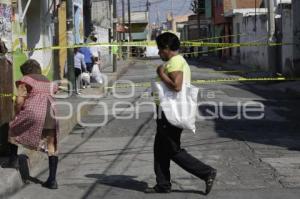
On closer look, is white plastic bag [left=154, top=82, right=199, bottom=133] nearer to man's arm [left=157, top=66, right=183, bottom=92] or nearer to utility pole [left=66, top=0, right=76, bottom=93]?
man's arm [left=157, top=66, right=183, bottom=92]

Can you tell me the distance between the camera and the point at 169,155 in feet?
22.6

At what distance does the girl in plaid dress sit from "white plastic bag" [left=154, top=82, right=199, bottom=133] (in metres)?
1.34

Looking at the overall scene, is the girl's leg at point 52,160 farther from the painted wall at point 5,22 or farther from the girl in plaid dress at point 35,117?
the painted wall at point 5,22

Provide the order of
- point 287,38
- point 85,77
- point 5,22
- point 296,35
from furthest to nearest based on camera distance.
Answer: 1. point 287,38
2. point 296,35
3. point 85,77
4. point 5,22

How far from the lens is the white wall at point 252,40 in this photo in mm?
30984

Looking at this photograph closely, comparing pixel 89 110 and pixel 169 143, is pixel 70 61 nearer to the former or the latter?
pixel 89 110

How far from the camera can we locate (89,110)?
1524cm

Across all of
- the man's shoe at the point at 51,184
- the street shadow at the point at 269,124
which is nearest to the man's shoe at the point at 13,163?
the man's shoe at the point at 51,184

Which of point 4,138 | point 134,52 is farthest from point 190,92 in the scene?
point 134,52

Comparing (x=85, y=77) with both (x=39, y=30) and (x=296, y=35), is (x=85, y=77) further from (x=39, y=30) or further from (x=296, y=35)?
(x=296, y=35)

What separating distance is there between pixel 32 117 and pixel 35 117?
0.11 ft

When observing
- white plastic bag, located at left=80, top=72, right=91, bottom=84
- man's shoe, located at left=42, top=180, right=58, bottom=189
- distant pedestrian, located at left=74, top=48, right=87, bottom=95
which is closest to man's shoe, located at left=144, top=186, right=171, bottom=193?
man's shoe, located at left=42, top=180, right=58, bottom=189

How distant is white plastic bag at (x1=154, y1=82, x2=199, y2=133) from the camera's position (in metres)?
6.72

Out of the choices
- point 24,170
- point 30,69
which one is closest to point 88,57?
point 24,170
